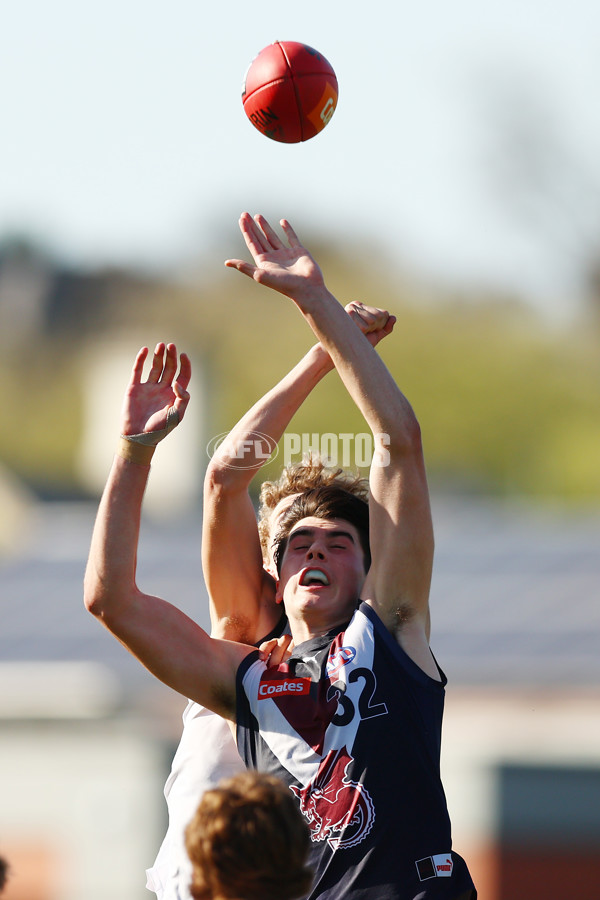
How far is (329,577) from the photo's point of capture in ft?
16.3

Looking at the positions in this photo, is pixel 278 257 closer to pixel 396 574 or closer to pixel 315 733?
pixel 396 574

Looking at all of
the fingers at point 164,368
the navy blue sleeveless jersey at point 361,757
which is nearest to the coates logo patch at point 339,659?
the navy blue sleeveless jersey at point 361,757

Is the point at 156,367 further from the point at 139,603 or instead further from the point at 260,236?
the point at 139,603

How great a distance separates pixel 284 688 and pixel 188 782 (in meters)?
0.66

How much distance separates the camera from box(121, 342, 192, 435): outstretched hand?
4.90 m

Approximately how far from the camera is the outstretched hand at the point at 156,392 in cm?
490

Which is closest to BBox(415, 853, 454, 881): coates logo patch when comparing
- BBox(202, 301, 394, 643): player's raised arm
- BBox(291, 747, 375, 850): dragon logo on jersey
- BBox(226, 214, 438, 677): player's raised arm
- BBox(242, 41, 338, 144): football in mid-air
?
BBox(291, 747, 375, 850): dragon logo on jersey

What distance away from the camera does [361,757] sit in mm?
4551

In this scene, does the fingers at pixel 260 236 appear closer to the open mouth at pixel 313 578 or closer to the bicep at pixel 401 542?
the bicep at pixel 401 542

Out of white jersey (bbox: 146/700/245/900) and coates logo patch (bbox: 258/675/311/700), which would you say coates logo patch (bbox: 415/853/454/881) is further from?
white jersey (bbox: 146/700/245/900)

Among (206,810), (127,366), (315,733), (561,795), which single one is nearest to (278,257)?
(315,733)

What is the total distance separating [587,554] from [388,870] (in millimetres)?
18642

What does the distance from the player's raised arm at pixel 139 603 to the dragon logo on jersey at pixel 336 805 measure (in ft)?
1.46

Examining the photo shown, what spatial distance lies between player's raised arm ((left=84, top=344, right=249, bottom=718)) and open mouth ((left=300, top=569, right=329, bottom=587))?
37 centimetres
